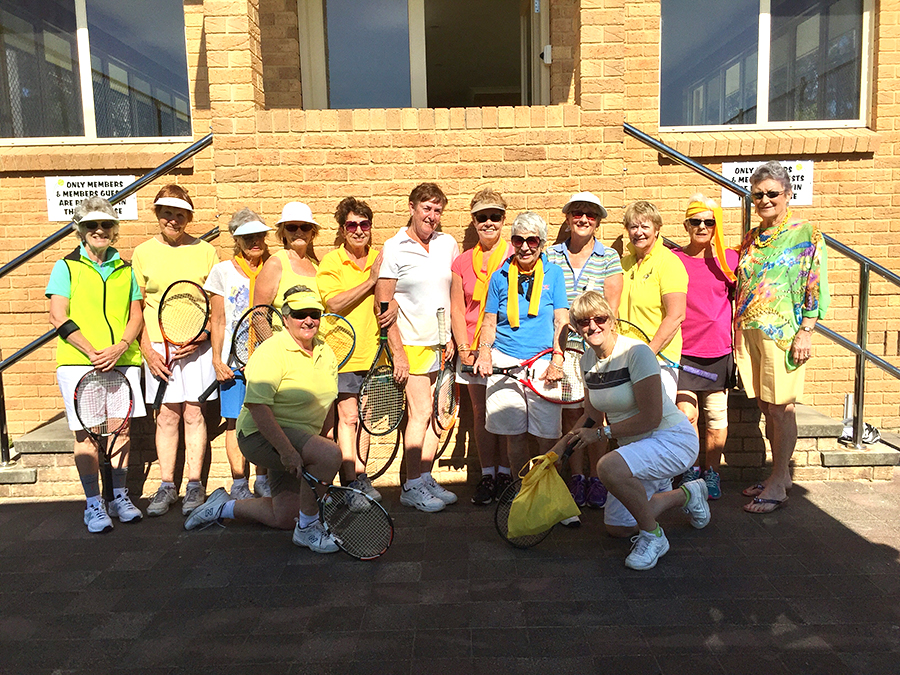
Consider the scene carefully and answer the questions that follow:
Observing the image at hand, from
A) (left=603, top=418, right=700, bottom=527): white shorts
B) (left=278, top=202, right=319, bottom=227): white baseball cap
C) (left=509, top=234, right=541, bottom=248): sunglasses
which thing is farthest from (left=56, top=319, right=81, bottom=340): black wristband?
(left=603, top=418, right=700, bottom=527): white shorts

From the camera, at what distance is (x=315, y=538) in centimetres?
431

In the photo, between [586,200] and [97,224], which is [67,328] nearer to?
[97,224]

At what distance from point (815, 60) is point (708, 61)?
3.71 feet

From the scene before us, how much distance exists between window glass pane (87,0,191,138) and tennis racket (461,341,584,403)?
15.6ft

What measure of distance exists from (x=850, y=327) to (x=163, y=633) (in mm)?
6853

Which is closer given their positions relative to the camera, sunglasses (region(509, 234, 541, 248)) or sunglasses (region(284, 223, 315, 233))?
sunglasses (region(509, 234, 541, 248))

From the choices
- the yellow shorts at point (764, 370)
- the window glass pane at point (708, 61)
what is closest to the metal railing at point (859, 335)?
the yellow shorts at point (764, 370)

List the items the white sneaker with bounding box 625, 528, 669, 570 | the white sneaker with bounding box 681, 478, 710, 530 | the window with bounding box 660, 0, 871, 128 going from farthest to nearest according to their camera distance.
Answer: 1. the window with bounding box 660, 0, 871, 128
2. the white sneaker with bounding box 681, 478, 710, 530
3. the white sneaker with bounding box 625, 528, 669, 570

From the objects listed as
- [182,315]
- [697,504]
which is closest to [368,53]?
[182,315]

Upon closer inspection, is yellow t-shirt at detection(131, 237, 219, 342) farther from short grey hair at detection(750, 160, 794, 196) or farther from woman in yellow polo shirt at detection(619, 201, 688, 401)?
short grey hair at detection(750, 160, 794, 196)

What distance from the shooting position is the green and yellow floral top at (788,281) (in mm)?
4633

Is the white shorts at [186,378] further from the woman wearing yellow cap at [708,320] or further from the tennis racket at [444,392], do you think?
the woman wearing yellow cap at [708,320]

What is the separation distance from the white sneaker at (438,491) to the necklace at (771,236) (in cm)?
277

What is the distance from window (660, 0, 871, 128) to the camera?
7270 millimetres
